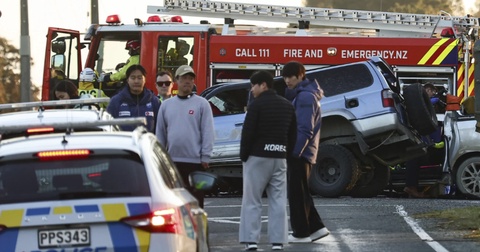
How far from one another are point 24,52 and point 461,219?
74.0 ft

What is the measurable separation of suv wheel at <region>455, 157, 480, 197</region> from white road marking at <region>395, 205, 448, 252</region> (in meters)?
2.73

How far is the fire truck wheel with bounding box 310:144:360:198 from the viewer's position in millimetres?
19938

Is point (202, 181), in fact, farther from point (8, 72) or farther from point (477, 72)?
point (8, 72)

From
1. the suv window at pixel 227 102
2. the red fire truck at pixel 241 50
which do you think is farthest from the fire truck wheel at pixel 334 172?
the red fire truck at pixel 241 50

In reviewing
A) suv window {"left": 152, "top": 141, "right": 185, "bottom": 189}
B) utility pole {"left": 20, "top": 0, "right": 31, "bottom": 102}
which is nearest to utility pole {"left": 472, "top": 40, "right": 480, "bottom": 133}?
suv window {"left": 152, "top": 141, "right": 185, "bottom": 189}

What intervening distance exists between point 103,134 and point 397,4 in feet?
180

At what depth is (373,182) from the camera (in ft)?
68.1

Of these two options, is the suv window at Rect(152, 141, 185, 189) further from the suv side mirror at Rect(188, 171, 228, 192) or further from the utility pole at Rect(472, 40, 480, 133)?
the utility pole at Rect(472, 40, 480, 133)

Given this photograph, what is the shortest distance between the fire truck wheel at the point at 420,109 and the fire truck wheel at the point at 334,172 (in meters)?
1.04

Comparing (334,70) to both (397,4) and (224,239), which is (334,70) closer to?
(224,239)

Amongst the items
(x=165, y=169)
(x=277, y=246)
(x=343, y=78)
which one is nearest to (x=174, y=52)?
(x=343, y=78)

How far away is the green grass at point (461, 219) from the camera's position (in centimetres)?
1482

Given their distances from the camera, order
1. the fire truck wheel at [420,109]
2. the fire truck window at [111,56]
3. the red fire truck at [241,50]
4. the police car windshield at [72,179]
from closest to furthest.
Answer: the police car windshield at [72,179] < the fire truck wheel at [420,109] < the red fire truck at [241,50] < the fire truck window at [111,56]

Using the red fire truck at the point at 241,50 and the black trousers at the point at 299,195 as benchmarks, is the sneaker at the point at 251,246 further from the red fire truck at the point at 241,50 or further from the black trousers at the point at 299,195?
the red fire truck at the point at 241,50
